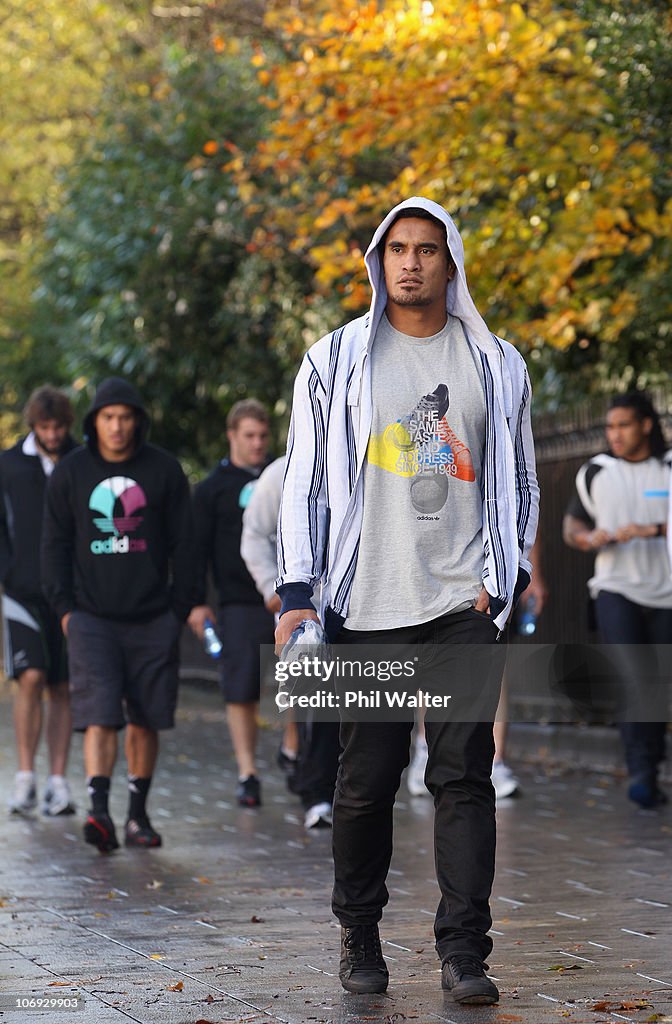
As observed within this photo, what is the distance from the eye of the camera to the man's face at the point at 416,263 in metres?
5.18

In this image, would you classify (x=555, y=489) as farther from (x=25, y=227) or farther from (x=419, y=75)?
(x=25, y=227)

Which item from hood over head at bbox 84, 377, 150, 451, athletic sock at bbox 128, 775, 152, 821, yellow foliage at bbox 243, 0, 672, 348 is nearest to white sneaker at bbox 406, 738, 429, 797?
athletic sock at bbox 128, 775, 152, 821

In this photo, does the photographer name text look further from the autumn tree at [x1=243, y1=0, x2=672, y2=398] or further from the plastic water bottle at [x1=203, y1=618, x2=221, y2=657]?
the autumn tree at [x1=243, y1=0, x2=672, y2=398]

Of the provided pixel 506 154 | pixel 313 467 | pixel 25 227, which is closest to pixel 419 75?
pixel 506 154

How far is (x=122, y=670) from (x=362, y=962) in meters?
3.82

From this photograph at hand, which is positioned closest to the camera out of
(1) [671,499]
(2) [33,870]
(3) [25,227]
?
(2) [33,870]

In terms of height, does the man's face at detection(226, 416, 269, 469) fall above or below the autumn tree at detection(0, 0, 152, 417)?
below

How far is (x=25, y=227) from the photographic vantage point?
104 feet

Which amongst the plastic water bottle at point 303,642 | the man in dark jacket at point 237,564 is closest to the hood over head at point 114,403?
the man in dark jacket at point 237,564

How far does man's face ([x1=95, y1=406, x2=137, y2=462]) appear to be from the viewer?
8.68 meters

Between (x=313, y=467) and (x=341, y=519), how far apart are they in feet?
0.57

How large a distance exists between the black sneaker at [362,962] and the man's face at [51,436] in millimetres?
5389

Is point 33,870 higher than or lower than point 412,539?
lower

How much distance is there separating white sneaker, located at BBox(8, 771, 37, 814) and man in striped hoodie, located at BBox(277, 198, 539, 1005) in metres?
4.91
